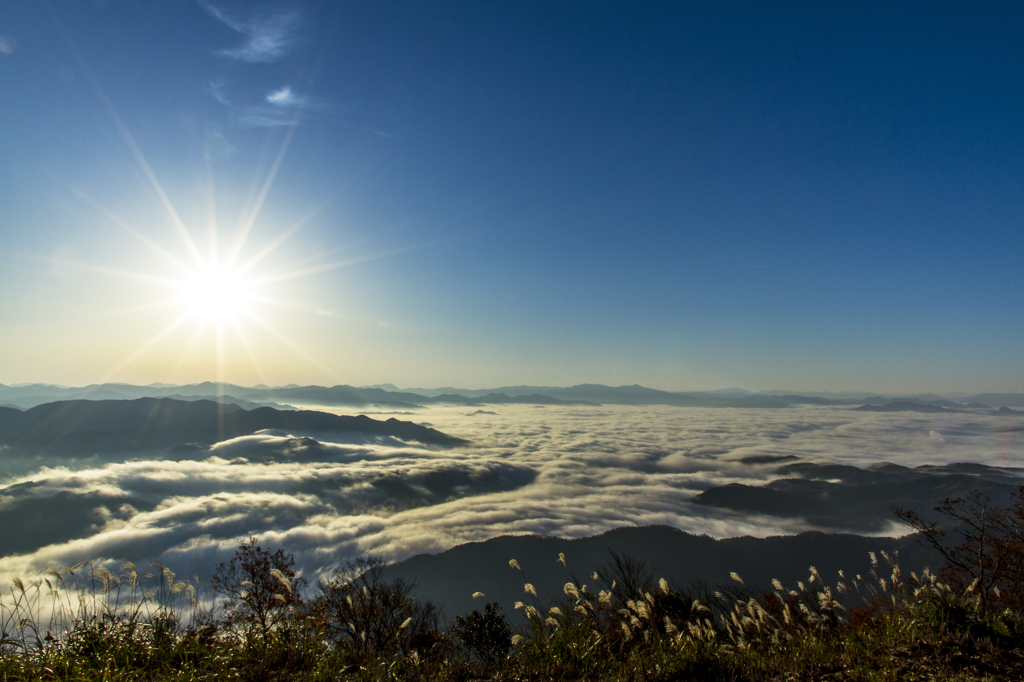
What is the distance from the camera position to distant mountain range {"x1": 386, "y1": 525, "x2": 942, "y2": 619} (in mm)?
140250

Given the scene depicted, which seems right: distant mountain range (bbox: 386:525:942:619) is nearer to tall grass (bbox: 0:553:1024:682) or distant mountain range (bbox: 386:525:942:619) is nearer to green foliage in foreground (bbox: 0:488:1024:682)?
green foliage in foreground (bbox: 0:488:1024:682)

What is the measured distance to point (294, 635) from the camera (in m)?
6.42

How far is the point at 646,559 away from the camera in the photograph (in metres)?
143

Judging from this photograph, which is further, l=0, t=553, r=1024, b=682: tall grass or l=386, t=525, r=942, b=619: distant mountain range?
l=386, t=525, r=942, b=619: distant mountain range

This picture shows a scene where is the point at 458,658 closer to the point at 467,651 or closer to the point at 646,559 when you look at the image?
the point at 467,651

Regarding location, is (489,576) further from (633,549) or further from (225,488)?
(225,488)

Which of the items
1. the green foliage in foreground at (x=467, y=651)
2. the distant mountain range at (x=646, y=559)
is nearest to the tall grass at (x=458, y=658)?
the green foliage in foreground at (x=467, y=651)

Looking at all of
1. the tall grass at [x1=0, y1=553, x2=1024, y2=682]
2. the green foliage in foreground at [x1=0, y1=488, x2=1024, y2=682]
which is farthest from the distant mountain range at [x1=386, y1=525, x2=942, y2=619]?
the tall grass at [x1=0, y1=553, x2=1024, y2=682]

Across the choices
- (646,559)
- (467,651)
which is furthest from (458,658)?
(646,559)

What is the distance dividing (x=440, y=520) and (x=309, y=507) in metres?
53.7

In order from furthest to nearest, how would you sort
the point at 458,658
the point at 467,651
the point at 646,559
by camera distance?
the point at 646,559 → the point at 467,651 → the point at 458,658

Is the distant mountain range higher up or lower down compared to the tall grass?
lower down

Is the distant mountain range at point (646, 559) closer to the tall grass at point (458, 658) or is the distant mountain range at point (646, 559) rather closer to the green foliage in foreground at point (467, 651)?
the green foliage in foreground at point (467, 651)

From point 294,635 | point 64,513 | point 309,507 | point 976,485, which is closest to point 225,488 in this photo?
point 309,507
